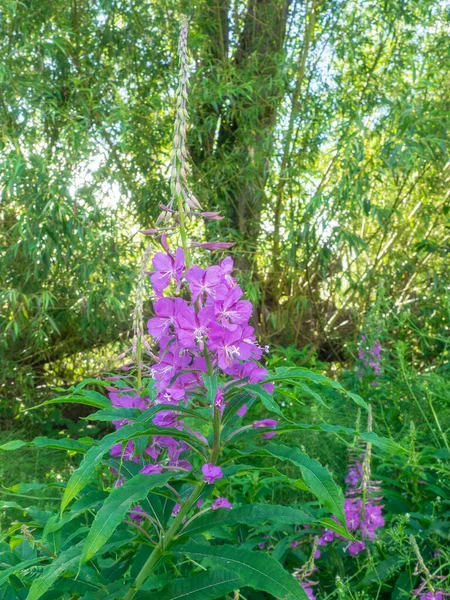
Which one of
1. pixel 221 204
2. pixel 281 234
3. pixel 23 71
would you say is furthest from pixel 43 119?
pixel 281 234

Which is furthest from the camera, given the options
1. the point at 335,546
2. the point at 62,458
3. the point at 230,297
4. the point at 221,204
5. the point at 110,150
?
the point at 221,204

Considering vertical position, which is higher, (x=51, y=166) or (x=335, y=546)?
(x=51, y=166)

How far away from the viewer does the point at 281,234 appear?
4.95 m

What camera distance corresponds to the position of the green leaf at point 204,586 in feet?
4.31

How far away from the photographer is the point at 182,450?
4.72ft

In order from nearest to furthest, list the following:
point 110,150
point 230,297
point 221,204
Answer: point 230,297 < point 110,150 < point 221,204

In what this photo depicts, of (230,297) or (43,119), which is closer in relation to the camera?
(230,297)

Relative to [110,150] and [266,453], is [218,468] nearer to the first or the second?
[266,453]

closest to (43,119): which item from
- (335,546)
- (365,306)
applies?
(365,306)

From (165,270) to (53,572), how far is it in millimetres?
538

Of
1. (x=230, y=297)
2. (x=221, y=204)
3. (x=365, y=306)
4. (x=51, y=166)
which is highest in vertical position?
(x=230, y=297)

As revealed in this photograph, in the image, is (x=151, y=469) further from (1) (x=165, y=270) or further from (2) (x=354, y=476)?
(2) (x=354, y=476)

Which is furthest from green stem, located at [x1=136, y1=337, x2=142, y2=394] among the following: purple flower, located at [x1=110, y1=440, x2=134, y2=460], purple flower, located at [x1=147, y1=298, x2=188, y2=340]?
purple flower, located at [x1=147, y1=298, x2=188, y2=340]

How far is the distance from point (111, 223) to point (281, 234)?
4.00ft
